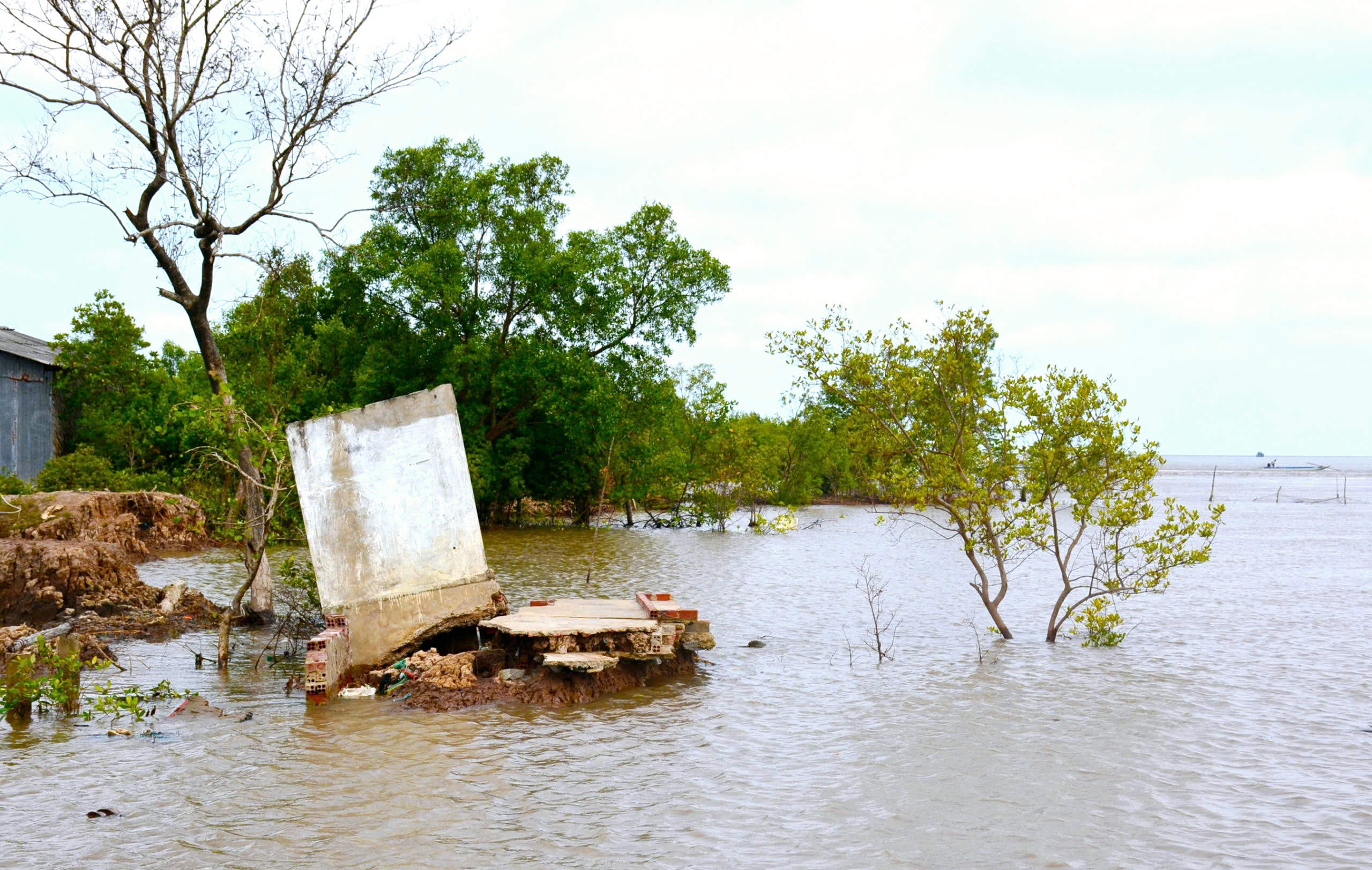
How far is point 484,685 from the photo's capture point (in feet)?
34.6

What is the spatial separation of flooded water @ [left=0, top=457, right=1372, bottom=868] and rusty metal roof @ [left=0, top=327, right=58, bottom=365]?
17.2 metres

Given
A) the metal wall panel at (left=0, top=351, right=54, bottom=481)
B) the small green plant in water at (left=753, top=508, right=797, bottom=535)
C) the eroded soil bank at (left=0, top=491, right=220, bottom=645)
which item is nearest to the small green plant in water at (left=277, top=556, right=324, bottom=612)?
the eroded soil bank at (left=0, top=491, right=220, bottom=645)

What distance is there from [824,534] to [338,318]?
55.8 feet

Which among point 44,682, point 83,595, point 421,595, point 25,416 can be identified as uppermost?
point 25,416

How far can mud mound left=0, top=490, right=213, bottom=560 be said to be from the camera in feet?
57.4

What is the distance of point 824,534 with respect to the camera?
1371 inches

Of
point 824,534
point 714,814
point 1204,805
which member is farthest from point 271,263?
point 824,534

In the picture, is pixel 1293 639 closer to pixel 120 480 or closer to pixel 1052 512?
pixel 1052 512

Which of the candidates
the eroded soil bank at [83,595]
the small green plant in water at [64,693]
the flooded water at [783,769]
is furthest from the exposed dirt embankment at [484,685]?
the eroded soil bank at [83,595]

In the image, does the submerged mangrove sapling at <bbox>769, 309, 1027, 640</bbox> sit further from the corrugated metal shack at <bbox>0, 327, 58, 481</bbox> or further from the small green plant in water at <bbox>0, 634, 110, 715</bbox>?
the corrugated metal shack at <bbox>0, 327, 58, 481</bbox>

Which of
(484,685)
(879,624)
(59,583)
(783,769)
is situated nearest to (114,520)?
(59,583)

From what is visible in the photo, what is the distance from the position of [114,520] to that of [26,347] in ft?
36.1

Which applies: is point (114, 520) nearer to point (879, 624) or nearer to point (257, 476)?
point (257, 476)

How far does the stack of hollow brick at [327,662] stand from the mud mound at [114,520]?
597 centimetres
